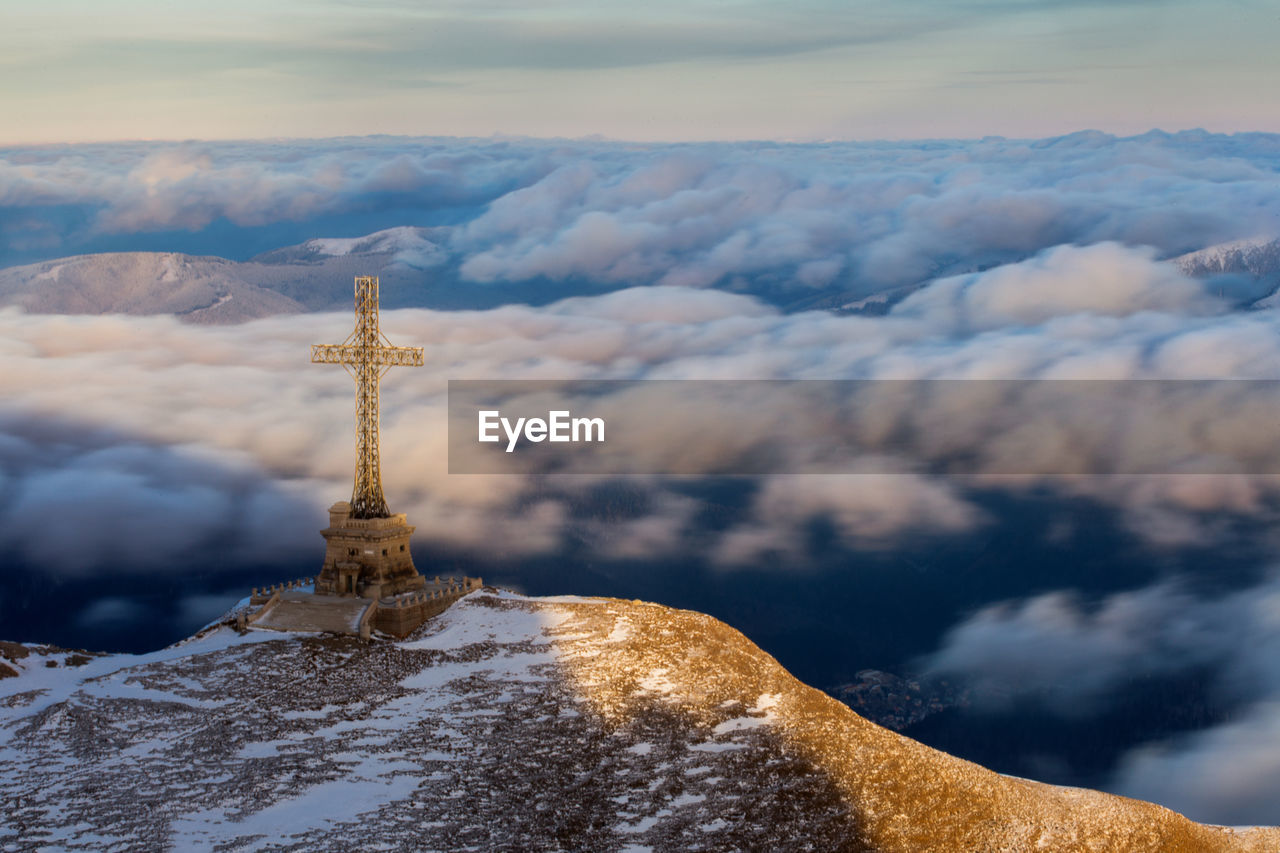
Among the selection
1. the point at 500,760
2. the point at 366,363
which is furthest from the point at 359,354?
the point at 500,760

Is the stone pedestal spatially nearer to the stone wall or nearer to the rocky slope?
the stone wall

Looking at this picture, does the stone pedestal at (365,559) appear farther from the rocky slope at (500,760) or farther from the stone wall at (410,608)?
the rocky slope at (500,760)

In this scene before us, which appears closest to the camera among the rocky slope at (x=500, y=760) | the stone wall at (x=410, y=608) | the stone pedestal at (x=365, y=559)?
the rocky slope at (x=500, y=760)

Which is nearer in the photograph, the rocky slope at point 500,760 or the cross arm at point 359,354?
the rocky slope at point 500,760

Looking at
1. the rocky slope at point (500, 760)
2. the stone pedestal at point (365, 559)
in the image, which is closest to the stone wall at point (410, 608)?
the stone pedestal at point (365, 559)

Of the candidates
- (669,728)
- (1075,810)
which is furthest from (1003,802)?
(669,728)

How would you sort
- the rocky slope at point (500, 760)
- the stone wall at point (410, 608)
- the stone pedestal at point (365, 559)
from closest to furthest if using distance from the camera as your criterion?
the rocky slope at point (500, 760), the stone wall at point (410, 608), the stone pedestal at point (365, 559)

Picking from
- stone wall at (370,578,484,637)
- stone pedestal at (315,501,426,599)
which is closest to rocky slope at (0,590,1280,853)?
stone wall at (370,578,484,637)

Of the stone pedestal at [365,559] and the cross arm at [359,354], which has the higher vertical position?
the cross arm at [359,354]
